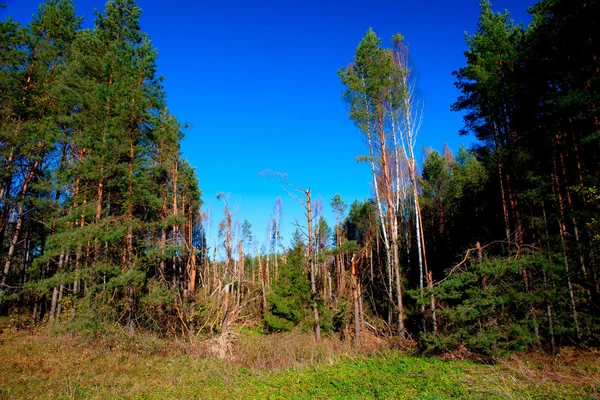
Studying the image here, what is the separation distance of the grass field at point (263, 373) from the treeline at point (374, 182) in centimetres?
109

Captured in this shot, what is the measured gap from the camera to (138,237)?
13.0 m

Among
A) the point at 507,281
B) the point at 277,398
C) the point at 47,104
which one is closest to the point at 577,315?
the point at 507,281

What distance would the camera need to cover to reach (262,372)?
8805 mm

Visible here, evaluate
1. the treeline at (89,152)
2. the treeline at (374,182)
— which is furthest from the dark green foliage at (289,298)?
the treeline at (89,152)

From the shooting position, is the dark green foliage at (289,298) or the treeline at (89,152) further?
the dark green foliage at (289,298)

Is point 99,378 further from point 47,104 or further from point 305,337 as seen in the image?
point 47,104

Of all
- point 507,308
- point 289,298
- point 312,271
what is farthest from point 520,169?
point 289,298

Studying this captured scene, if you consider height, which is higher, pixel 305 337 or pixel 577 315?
pixel 577 315

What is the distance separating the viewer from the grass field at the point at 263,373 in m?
6.71

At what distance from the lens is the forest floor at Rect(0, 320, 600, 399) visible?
6.72 meters

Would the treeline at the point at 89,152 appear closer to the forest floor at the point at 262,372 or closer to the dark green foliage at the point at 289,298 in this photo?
the forest floor at the point at 262,372

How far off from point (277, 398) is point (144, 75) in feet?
46.1

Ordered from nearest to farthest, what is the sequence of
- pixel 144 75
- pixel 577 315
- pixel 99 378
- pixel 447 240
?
pixel 99 378 → pixel 577 315 → pixel 144 75 → pixel 447 240

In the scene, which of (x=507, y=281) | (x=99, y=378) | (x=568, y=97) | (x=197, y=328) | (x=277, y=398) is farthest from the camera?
(x=197, y=328)
